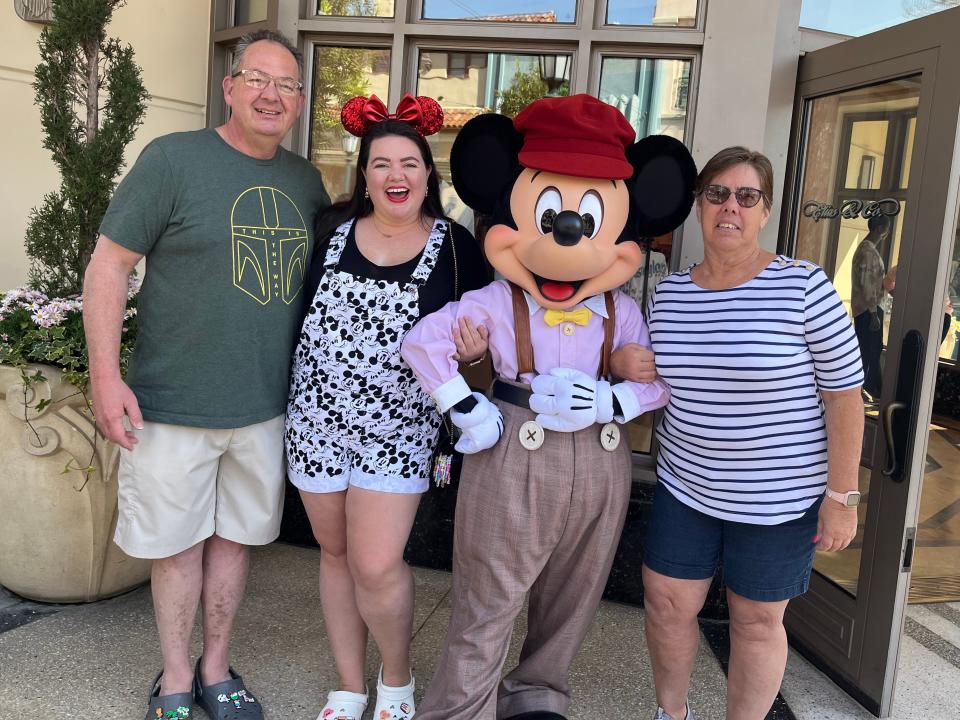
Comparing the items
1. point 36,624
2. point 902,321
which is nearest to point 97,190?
point 36,624

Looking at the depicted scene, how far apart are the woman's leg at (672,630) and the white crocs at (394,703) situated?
790 millimetres

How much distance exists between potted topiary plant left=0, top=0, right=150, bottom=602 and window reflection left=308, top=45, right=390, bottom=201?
87cm

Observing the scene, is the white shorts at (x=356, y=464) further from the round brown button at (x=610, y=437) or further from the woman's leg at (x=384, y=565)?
the round brown button at (x=610, y=437)

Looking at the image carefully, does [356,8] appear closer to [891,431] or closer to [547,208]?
[547,208]

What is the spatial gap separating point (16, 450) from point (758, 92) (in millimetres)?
3187

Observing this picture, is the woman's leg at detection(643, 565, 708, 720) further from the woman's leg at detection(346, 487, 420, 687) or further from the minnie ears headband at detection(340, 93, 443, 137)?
the minnie ears headband at detection(340, 93, 443, 137)

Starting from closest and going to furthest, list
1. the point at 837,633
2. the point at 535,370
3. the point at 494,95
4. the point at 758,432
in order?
the point at 758,432
the point at 535,370
the point at 837,633
the point at 494,95

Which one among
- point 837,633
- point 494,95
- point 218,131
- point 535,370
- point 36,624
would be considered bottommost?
point 36,624

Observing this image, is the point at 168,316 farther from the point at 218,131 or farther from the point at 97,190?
the point at 97,190

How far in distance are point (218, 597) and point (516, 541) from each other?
1045 mm

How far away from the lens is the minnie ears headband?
2.59 m

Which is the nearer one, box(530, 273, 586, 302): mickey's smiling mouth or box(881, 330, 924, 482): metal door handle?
box(530, 273, 586, 302): mickey's smiling mouth

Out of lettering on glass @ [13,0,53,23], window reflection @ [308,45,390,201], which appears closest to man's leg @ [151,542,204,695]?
window reflection @ [308,45,390,201]

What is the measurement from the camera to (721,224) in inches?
91.5
